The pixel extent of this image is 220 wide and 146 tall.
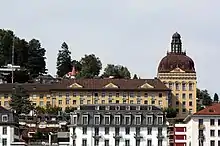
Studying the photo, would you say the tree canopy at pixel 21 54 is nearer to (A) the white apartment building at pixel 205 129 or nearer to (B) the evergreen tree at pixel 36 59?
(B) the evergreen tree at pixel 36 59

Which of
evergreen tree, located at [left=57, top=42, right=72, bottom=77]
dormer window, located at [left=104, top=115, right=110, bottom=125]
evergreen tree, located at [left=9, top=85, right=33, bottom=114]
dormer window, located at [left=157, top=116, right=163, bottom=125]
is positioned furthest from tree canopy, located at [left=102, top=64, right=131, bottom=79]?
dormer window, located at [left=104, top=115, right=110, bottom=125]

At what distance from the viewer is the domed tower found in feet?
540

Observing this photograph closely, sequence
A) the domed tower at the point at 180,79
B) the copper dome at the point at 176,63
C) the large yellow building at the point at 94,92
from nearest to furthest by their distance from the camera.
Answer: the large yellow building at the point at 94,92 → the domed tower at the point at 180,79 → the copper dome at the point at 176,63

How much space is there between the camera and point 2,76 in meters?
174

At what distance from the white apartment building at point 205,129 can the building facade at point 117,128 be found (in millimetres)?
3675

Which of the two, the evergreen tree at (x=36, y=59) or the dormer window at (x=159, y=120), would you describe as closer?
the dormer window at (x=159, y=120)

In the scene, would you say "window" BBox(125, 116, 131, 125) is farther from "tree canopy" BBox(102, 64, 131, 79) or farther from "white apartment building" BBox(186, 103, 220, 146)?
"tree canopy" BBox(102, 64, 131, 79)

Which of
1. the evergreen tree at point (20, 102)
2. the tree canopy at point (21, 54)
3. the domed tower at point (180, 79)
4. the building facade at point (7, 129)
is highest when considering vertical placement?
the tree canopy at point (21, 54)

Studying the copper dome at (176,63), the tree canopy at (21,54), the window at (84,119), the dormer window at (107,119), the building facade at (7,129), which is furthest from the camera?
the tree canopy at (21,54)

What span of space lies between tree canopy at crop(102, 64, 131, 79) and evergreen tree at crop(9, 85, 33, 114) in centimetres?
3100

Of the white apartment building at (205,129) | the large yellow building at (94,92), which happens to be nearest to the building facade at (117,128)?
the white apartment building at (205,129)

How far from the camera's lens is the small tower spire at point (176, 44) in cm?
17438

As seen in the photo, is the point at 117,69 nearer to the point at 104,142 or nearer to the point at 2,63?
the point at 2,63

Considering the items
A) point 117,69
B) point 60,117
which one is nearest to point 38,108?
point 60,117
